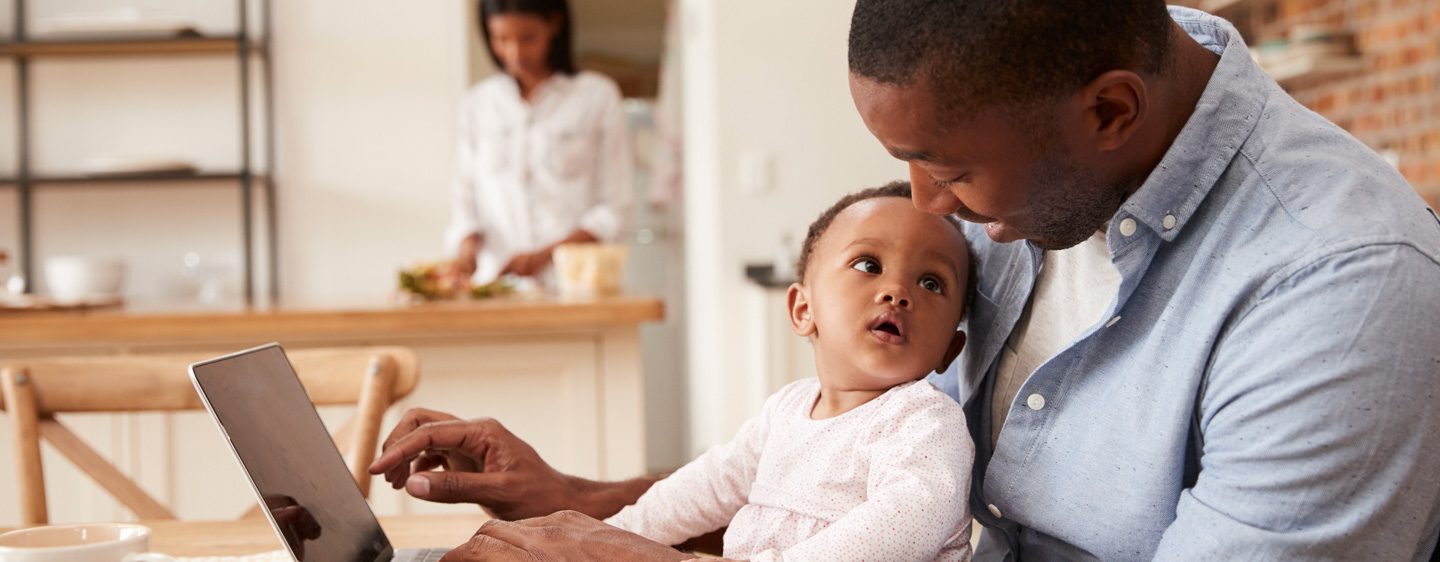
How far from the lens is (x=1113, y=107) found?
75 cm

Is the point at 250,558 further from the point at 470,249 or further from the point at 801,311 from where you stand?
the point at 470,249

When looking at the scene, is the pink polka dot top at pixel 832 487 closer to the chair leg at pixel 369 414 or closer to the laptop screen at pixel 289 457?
the laptop screen at pixel 289 457

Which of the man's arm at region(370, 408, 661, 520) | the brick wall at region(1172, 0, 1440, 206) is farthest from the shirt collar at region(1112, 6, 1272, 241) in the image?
the brick wall at region(1172, 0, 1440, 206)

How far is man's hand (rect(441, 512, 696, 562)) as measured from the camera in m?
0.80

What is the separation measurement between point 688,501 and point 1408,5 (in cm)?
276

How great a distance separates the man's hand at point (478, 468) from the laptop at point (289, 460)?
79 millimetres

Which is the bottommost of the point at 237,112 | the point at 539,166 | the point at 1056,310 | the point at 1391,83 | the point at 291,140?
the point at 1056,310

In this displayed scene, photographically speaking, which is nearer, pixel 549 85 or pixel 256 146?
pixel 549 85

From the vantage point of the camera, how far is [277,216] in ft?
13.7

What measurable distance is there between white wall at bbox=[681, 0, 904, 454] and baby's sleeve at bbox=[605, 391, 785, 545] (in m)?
2.12

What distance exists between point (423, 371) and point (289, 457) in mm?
1321

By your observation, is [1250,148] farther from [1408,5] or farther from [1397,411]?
[1408,5]

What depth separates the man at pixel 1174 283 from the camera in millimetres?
642

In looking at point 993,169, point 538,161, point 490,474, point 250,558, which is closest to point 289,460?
point 250,558
